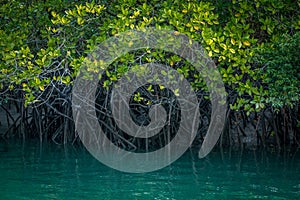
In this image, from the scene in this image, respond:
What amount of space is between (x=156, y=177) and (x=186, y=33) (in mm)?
1898

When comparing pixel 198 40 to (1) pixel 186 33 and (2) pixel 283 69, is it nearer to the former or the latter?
(1) pixel 186 33

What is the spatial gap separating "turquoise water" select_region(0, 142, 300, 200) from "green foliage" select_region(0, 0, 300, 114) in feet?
2.70

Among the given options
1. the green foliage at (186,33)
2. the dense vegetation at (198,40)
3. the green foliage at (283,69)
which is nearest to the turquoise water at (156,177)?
the dense vegetation at (198,40)

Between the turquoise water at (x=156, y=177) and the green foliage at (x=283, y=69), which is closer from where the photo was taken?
the turquoise water at (x=156, y=177)

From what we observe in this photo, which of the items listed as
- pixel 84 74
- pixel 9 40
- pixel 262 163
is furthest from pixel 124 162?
pixel 9 40

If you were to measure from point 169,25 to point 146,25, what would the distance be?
0.47m

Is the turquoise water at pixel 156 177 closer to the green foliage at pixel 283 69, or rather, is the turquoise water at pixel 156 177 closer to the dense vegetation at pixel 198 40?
the dense vegetation at pixel 198 40

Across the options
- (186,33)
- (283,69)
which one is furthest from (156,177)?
(283,69)

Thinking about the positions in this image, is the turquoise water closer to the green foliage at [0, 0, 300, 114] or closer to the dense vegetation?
the dense vegetation

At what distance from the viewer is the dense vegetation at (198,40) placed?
7.91 metres

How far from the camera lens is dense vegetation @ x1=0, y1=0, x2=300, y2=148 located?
7.91 meters

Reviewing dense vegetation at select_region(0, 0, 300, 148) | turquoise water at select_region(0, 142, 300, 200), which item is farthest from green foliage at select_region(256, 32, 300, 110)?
turquoise water at select_region(0, 142, 300, 200)

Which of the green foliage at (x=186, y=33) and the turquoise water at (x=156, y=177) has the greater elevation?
the green foliage at (x=186, y=33)

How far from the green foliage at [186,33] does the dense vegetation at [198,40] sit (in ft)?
0.04
